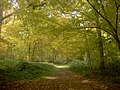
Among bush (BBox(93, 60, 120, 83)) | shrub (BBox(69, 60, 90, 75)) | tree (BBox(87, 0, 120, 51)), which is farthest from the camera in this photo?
shrub (BBox(69, 60, 90, 75))

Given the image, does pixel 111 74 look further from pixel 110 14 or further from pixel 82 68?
pixel 82 68

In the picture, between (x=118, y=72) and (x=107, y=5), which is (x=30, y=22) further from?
(x=118, y=72)

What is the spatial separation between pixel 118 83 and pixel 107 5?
4.39m

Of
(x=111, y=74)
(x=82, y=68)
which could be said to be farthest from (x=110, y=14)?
(x=82, y=68)

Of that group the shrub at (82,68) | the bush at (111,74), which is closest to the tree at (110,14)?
the bush at (111,74)

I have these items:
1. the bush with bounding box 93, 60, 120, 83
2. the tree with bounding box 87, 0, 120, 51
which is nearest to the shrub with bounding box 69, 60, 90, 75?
the bush with bounding box 93, 60, 120, 83

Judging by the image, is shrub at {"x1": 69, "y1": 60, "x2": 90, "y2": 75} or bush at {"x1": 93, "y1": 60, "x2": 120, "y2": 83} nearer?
bush at {"x1": 93, "y1": 60, "x2": 120, "y2": 83}

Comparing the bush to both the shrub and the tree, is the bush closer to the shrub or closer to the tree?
the shrub

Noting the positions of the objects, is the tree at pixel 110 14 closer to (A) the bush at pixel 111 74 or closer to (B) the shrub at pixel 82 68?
(A) the bush at pixel 111 74

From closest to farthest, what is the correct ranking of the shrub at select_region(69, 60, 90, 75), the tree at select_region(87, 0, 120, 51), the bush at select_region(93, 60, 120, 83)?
1. the tree at select_region(87, 0, 120, 51)
2. the bush at select_region(93, 60, 120, 83)
3. the shrub at select_region(69, 60, 90, 75)

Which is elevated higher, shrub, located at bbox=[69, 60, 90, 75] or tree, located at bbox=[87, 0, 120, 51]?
tree, located at bbox=[87, 0, 120, 51]

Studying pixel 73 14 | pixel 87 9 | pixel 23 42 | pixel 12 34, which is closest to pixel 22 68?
pixel 73 14

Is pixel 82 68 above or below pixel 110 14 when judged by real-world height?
below

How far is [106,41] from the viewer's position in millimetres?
12906
